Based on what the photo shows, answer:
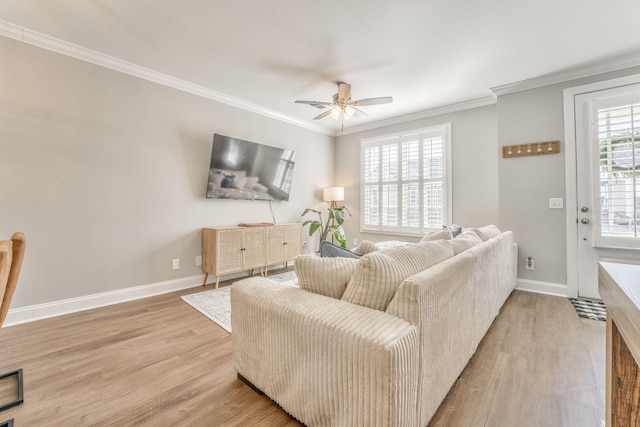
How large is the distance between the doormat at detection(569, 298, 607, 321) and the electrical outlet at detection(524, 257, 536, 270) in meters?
0.47

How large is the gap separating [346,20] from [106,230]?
10.2 ft

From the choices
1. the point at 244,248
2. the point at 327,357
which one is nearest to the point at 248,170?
the point at 244,248

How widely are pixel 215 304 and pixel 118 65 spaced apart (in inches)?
109

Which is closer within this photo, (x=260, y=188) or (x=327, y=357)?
(x=327, y=357)

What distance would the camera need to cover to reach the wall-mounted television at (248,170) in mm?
3555

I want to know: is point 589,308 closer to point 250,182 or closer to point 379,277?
point 379,277

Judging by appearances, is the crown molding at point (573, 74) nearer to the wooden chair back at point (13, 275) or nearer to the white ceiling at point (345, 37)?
the white ceiling at point (345, 37)

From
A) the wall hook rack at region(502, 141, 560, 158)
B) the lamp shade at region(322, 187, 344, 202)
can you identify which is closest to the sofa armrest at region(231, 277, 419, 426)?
the wall hook rack at region(502, 141, 560, 158)

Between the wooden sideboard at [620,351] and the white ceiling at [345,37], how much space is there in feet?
7.02

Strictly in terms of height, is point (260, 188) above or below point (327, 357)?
above

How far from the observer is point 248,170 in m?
3.89

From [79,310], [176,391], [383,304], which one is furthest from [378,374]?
[79,310]

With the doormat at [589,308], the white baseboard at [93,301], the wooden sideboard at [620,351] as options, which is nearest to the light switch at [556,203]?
the doormat at [589,308]

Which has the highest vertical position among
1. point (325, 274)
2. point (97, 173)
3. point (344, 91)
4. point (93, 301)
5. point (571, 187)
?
point (344, 91)
